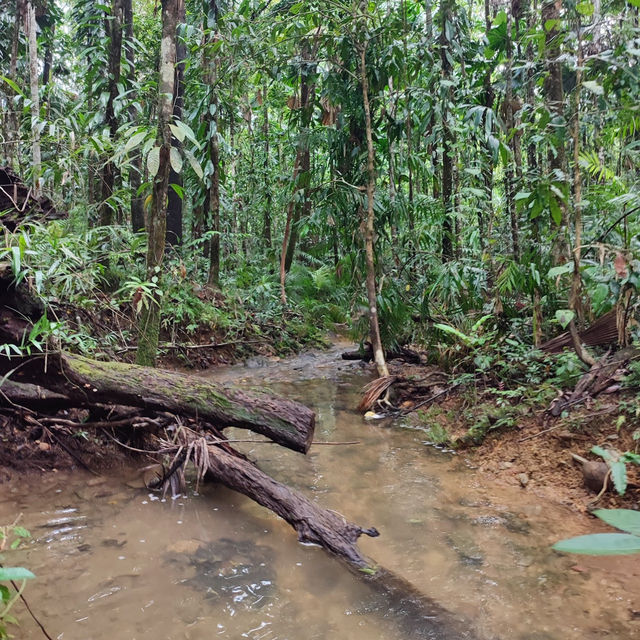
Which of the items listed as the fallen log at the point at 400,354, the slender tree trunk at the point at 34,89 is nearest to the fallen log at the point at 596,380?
the fallen log at the point at 400,354

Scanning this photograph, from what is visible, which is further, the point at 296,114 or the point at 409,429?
the point at 296,114

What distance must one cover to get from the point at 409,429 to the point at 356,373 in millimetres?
2500

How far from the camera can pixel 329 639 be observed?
2.17 m

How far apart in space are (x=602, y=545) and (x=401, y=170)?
287 inches

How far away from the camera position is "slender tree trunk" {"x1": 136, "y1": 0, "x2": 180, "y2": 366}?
13.0ft

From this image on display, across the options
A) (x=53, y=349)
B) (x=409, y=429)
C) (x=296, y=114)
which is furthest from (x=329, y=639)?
(x=296, y=114)

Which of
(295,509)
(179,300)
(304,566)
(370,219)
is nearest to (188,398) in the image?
(295,509)

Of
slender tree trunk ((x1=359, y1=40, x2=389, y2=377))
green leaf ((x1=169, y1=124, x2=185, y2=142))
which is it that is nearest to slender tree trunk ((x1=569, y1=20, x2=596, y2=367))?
slender tree trunk ((x1=359, y1=40, x2=389, y2=377))

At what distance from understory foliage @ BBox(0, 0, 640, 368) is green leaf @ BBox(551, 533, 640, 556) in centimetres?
270

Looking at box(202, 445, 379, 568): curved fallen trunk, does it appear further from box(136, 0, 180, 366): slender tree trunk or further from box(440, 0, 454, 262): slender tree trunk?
box(440, 0, 454, 262): slender tree trunk

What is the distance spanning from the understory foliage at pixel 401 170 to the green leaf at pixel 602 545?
2.70 metres

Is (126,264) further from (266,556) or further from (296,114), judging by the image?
(266,556)

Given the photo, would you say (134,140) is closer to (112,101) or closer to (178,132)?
(178,132)

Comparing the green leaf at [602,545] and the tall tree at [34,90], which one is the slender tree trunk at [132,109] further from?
the green leaf at [602,545]
